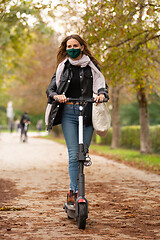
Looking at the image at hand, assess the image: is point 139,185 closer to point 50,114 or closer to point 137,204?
point 137,204

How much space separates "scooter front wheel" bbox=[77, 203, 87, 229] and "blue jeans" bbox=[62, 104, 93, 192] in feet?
1.68

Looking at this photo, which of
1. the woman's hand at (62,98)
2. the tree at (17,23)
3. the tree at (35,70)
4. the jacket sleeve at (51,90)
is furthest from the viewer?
the tree at (35,70)

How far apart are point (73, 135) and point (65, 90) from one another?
1.71 feet

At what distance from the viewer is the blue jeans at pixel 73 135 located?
4.71m

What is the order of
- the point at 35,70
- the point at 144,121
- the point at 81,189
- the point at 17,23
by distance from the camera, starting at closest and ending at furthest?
the point at 81,189, the point at 17,23, the point at 144,121, the point at 35,70

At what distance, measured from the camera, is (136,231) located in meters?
4.21

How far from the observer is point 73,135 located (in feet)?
15.6

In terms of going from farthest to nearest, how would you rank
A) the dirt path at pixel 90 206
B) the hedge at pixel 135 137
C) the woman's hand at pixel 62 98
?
the hedge at pixel 135 137 → the woman's hand at pixel 62 98 → the dirt path at pixel 90 206

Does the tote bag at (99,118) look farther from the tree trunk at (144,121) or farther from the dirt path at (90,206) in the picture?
the tree trunk at (144,121)

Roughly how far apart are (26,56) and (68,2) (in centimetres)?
2050

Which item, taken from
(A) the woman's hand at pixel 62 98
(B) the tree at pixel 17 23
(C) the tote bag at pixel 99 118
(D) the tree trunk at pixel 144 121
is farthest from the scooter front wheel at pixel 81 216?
(D) the tree trunk at pixel 144 121

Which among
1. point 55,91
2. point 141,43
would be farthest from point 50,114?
point 141,43

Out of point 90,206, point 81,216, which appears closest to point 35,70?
point 90,206

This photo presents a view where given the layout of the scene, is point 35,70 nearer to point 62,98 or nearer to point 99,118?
point 99,118
